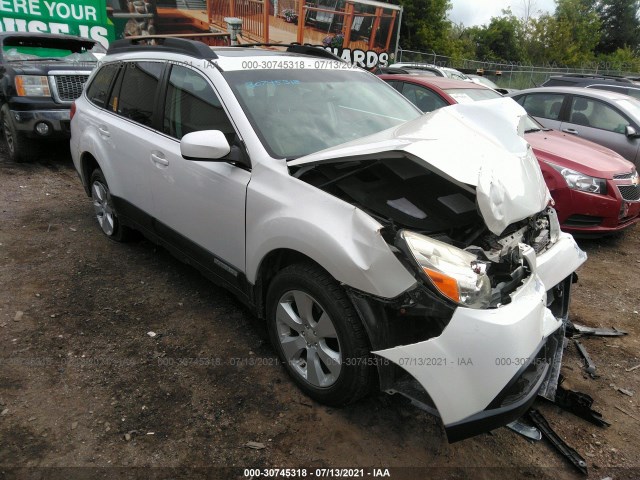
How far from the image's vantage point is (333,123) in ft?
10.3

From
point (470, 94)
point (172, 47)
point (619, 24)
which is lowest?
point (470, 94)

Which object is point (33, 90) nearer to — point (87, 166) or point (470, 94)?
point (87, 166)

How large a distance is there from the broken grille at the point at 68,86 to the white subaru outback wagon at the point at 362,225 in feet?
13.0

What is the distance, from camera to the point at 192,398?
273cm

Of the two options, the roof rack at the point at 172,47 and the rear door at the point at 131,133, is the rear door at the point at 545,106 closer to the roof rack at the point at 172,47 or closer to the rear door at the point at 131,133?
the roof rack at the point at 172,47

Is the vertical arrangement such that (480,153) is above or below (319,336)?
above

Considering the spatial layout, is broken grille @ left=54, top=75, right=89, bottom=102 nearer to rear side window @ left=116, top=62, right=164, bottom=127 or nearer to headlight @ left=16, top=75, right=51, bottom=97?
headlight @ left=16, top=75, right=51, bottom=97

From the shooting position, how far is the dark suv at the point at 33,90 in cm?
666

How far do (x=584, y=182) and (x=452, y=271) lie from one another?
3.68 metres

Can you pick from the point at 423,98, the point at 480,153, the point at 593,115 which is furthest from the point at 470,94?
the point at 480,153

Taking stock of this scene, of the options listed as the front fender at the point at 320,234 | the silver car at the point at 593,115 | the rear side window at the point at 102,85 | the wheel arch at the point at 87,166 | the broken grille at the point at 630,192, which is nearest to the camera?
the front fender at the point at 320,234

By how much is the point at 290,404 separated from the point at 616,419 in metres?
1.81

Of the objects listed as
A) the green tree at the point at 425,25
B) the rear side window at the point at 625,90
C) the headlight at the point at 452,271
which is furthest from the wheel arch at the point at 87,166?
the green tree at the point at 425,25

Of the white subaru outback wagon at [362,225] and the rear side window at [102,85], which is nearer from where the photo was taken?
the white subaru outback wagon at [362,225]
